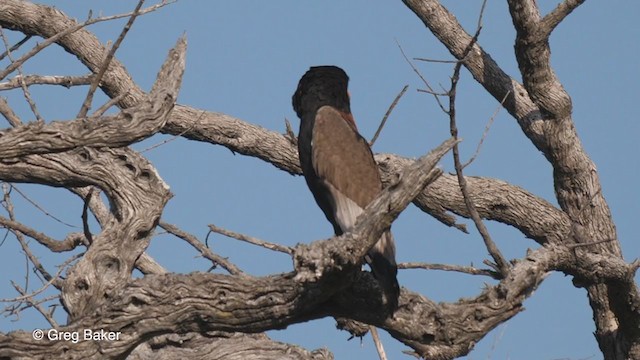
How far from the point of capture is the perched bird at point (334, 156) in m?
5.54

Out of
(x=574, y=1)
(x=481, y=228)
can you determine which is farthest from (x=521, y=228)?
(x=481, y=228)

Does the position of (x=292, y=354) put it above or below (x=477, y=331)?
above

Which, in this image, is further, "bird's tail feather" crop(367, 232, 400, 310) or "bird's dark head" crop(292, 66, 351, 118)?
"bird's dark head" crop(292, 66, 351, 118)

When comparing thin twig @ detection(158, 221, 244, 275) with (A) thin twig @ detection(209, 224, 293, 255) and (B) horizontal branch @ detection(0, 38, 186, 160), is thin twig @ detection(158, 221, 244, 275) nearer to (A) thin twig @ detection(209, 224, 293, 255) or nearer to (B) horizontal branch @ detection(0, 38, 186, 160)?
(A) thin twig @ detection(209, 224, 293, 255)

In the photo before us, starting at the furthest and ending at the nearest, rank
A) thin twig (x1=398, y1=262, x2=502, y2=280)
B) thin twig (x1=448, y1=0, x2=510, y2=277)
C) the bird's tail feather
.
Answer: thin twig (x1=398, y1=262, x2=502, y2=280) < thin twig (x1=448, y1=0, x2=510, y2=277) < the bird's tail feather

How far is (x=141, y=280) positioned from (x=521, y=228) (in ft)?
11.9

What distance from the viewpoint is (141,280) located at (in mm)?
4000

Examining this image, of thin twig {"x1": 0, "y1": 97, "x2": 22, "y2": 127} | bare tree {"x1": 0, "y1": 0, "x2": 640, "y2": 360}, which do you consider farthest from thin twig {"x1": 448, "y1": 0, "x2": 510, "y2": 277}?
thin twig {"x1": 0, "y1": 97, "x2": 22, "y2": 127}

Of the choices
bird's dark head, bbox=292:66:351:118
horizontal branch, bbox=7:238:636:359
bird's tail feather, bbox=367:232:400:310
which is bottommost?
horizontal branch, bbox=7:238:636:359

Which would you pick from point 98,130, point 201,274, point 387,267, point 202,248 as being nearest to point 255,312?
point 201,274

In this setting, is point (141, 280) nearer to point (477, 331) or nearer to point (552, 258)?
point (477, 331)

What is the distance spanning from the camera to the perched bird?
5.54 metres

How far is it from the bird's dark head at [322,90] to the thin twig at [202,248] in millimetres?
841

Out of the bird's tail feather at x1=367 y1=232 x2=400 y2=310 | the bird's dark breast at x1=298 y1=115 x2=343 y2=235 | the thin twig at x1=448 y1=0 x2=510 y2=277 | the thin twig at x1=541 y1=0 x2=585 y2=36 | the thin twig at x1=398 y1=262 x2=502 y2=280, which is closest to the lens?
the bird's tail feather at x1=367 y1=232 x2=400 y2=310
